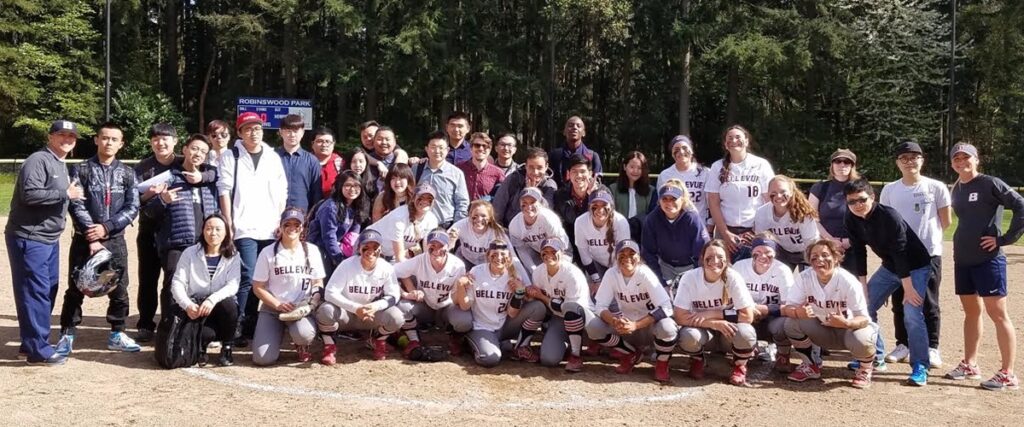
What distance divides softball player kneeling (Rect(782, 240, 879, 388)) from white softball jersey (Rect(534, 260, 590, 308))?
1.50 m

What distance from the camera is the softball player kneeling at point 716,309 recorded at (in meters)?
5.94

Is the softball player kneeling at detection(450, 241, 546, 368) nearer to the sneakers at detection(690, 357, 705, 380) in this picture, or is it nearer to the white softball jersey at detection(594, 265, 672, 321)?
the white softball jersey at detection(594, 265, 672, 321)

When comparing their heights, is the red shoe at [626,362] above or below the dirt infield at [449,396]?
above

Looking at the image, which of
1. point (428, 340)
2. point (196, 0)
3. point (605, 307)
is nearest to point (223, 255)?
point (428, 340)

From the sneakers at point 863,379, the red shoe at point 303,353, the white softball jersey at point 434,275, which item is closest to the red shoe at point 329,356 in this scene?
the red shoe at point 303,353

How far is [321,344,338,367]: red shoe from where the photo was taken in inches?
252

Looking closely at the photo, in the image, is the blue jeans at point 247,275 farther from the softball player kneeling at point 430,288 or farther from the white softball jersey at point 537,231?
the white softball jersey at point 537,231

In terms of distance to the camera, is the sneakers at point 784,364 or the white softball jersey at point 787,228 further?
the white softball jersey at point 787,228

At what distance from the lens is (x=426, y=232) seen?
7.08 metres

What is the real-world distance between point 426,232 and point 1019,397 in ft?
15.1

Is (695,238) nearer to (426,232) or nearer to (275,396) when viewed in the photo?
(426,232)

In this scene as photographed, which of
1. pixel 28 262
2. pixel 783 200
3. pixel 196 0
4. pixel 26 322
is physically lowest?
pixel 26 322

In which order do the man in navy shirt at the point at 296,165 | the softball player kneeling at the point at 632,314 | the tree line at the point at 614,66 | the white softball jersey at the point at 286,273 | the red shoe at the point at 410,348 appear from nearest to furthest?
the softball player kneeling at the point at 632,314
the white softball jersey at the point at 286,273
the red shoe at the point at 410,348
the man in navy shirt at the point at 296,165
the tree line at the point at 614,66

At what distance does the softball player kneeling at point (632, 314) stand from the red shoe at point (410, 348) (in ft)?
4.67
